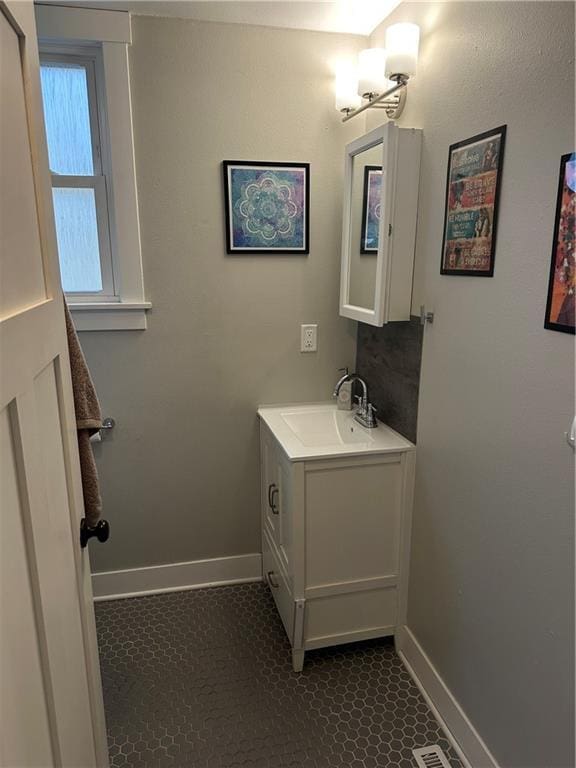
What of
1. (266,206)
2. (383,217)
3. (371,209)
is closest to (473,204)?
(383,217)

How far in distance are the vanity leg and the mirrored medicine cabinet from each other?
1236 millimetres

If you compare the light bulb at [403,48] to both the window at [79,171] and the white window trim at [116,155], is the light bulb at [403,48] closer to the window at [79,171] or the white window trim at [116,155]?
the white window trim at [116,155]

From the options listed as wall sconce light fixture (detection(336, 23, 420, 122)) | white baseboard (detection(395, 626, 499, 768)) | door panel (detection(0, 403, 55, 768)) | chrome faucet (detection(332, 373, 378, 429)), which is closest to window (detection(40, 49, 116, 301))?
wall sconce light fixture (detection(336, 23, 420, 122))

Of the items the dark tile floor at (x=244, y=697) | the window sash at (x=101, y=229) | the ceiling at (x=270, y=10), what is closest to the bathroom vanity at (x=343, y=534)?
the dark tile floor at (x=244, y=697)

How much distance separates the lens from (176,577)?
2.35 meters

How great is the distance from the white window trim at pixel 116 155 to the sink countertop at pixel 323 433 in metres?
0.71

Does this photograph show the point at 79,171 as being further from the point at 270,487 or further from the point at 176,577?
the point at 176,577

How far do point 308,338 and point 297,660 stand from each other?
1.29m

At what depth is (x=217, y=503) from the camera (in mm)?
2340

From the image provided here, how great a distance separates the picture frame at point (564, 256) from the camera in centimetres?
106

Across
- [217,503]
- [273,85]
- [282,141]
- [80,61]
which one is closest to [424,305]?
[282,141]

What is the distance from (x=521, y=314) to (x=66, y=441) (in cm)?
107

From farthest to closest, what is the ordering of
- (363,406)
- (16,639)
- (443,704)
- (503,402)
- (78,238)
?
1. (363,406)
2. (78,238)
3. (443,704)
4. (503,402)
5. (16,639)

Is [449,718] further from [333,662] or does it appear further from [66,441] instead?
[66,441]
